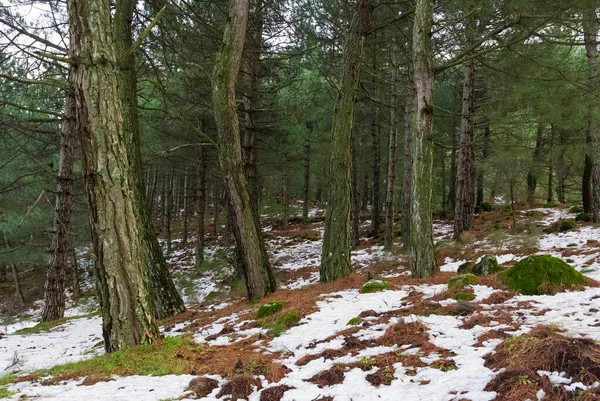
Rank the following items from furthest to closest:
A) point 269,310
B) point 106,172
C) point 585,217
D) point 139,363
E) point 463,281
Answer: point 585,217
point 269,310
point 463,281
point 106,172
point 139,363

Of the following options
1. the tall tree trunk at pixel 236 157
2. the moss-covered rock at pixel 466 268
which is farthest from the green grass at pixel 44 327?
the moss-covered rock at pixel 466 268

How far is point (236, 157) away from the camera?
7195 mm

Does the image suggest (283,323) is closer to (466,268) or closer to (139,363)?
(139,363)

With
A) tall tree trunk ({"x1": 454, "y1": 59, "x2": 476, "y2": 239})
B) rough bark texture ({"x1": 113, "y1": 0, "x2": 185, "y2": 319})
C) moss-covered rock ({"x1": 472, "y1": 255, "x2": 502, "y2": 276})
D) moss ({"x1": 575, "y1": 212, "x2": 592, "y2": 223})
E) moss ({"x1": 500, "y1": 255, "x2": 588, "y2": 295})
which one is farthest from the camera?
tall tree trunk ({"x1": 454, "y1": 59, "x2": 476, "y2": 239})

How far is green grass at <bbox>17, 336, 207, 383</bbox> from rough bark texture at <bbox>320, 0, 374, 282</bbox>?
3919 millimetres

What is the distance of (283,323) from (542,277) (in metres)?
3.57

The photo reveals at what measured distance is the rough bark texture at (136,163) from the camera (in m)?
7.46

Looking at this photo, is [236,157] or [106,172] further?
[236,157]

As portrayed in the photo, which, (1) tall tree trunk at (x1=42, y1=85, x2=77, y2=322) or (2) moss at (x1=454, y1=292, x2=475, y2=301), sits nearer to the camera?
(2) moss at (x1=454, y1=292, x2=475, y2=301)

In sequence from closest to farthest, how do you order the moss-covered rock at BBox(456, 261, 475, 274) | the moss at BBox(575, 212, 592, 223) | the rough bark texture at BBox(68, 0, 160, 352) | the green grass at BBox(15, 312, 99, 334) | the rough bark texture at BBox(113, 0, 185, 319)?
the rough bark texture at BBox(68, 0, 160, 352), the moss-covered rock at BBox(456, 261, 475, 274), the rough bark texture at BBox(113, 0, 185, 319), the green grass at BBox(15, 312, 99, 334), the moss at BBox(575, 212, 592, 223)

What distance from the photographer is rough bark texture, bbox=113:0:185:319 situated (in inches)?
Result: 294

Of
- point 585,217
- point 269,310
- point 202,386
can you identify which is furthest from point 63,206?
point 585,217

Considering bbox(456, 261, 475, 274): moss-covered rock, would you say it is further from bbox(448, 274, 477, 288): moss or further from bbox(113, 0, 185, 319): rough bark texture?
bbox(113, 0, 185, 319): rough bark texture

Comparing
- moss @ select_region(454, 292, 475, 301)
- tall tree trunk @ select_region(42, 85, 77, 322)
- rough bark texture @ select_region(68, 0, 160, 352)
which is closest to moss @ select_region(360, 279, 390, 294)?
moss @ select_region(454, 292, 475, 301)
